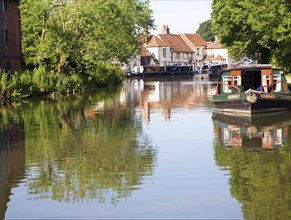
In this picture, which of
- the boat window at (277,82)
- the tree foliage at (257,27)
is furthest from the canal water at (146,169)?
the tree foliage at (257,27)

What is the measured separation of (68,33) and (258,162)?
44385 mm

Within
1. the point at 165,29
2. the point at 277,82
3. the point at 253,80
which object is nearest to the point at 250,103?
the point at 277,82

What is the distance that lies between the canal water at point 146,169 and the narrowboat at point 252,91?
211 cm

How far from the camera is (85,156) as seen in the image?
17719 millimetres

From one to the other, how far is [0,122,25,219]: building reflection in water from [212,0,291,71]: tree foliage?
25.5 meters

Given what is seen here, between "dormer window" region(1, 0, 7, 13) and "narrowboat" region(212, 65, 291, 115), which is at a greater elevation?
"dormer window" region(1, 0, 7, 13)

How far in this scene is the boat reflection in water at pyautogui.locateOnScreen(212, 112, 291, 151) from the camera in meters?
19.7

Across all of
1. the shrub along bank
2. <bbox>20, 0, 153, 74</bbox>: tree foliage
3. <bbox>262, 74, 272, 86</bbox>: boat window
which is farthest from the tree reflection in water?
<bbox>20, 0, 153, 74</bbox>: tree foliage

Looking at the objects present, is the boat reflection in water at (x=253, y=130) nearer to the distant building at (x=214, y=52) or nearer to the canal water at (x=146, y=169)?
the canal water at (x=146, y=169)

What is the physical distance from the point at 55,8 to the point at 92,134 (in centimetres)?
3785

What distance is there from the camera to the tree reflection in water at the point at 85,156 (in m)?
13.2

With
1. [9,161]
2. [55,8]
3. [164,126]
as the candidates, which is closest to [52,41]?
[55,8]

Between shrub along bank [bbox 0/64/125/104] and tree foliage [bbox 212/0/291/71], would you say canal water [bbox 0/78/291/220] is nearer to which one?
shrub along bank [bbox 0/64/125/104]

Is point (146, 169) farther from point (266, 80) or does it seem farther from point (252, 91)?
point (266, 80)
